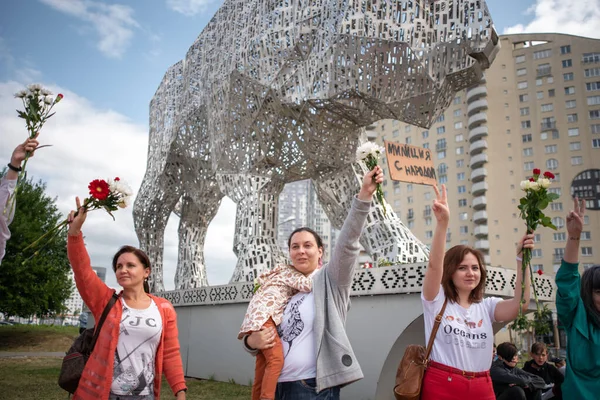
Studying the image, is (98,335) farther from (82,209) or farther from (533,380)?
(533,380)

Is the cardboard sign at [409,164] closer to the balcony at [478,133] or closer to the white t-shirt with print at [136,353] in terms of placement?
the white t-shirt with print at [136,353]

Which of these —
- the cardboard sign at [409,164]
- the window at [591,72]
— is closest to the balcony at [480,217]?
the window at [591,72]

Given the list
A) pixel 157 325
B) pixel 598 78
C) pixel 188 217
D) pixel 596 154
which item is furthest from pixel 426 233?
pixel 157 325

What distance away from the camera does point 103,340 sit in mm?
2631

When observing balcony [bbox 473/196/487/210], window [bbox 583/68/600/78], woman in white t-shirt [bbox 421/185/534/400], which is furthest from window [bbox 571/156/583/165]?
woman in white t-shirt [bbox 421/185/534/400]

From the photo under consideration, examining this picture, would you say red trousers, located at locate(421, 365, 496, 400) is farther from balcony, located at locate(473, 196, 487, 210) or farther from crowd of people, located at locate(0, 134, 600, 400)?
balcony, located at locate(473, 196, 487, 210)

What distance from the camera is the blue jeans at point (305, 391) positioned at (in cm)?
243

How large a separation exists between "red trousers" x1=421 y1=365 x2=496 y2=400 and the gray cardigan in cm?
35

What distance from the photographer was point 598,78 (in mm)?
33500

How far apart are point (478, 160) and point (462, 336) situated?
3677 cm

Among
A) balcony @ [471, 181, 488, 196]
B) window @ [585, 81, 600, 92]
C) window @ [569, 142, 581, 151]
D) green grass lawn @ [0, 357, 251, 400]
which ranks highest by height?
window @ [585, 81, 600, 92]

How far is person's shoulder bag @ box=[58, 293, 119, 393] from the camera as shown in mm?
2633

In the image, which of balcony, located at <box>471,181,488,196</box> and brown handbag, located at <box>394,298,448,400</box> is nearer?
brown handbag, located at <box>394,298,448,400</box>

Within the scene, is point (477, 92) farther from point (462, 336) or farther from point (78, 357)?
point (78, 357)
